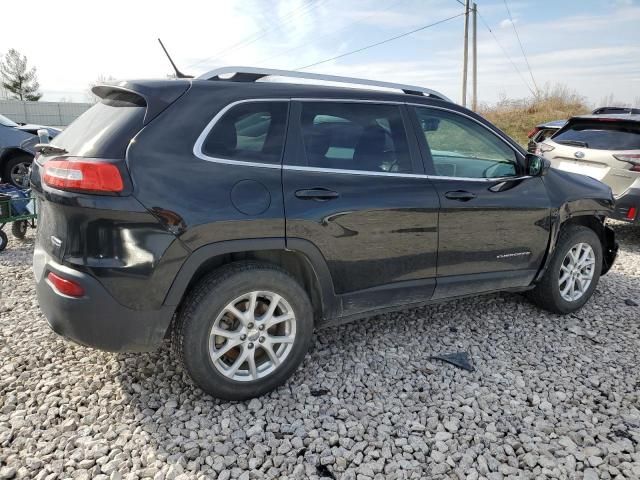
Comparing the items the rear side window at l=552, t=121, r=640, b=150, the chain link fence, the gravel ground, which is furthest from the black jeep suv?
the chain link fence

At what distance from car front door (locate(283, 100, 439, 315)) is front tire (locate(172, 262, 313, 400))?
0.97 ft

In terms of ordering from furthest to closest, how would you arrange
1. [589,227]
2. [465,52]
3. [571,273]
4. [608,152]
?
[465,52]
[608,152]
[589,227]
[571,273]

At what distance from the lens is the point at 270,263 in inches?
109

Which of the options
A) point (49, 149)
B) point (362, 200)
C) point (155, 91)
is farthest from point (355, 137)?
point (49, 149)

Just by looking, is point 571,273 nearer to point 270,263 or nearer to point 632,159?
point 632,159

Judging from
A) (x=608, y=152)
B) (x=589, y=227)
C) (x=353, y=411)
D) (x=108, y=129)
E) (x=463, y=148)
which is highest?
(x=108, y=129)

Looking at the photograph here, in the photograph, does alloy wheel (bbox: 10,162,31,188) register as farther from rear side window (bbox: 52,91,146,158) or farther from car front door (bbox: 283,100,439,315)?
car front door (bbox: 283,100,439,315)

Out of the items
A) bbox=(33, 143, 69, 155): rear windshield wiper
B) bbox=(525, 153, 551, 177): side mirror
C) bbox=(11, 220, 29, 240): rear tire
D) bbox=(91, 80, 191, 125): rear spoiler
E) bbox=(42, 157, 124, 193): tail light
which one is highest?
bbox=(91, 80, 191, 125): rear spoiler

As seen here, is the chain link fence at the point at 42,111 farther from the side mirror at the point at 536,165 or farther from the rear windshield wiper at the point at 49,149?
the side mirror at the point at 536,165

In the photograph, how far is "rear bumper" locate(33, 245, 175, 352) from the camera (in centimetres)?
236

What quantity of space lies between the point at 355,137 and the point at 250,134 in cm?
72

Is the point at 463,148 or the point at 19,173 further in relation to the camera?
the point at 19,173

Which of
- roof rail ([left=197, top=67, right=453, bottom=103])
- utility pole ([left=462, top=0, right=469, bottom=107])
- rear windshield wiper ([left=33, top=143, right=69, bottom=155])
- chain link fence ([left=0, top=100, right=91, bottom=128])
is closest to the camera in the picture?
rear windshield wiper ([left=33, top=143, right=69, bottom=155])

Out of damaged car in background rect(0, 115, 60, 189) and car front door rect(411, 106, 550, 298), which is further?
damaged car in background rect(0, 115, 60, 189)
